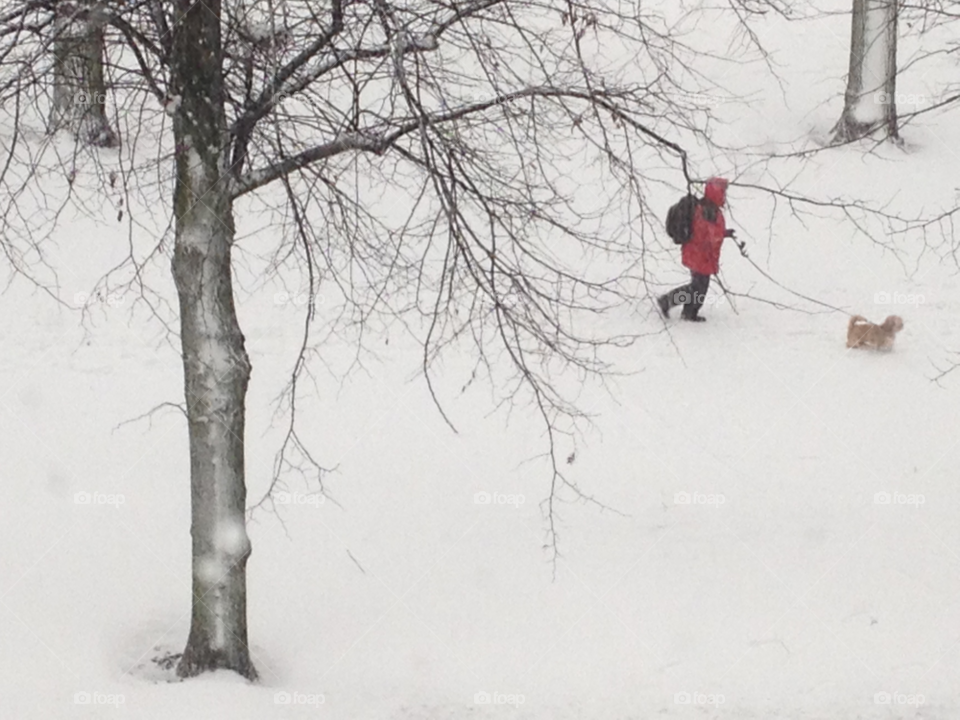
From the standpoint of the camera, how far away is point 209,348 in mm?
6164

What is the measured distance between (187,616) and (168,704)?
145cm

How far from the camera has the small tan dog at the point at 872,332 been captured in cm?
1127

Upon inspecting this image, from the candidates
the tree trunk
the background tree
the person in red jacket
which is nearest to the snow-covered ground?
the person in red jacket

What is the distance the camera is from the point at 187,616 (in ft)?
24.9

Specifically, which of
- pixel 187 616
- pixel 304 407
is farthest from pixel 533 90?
pixel 304 407

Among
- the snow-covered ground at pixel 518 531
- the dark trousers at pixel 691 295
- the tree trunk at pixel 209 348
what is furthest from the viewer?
the dark trousers at pixel 691 295

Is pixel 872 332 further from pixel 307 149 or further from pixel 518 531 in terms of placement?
pixel 307 149

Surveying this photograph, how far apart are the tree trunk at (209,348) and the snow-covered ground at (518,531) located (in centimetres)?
35

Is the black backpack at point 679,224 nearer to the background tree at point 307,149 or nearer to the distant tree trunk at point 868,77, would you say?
the distant tree trunk at point 868,77

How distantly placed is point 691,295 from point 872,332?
1713mm

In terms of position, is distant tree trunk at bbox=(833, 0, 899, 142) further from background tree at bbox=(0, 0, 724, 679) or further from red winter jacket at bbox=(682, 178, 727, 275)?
background tree at bbox=(0, 0, 724, 679)

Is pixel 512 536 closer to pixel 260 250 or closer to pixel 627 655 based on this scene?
pixel 627 655

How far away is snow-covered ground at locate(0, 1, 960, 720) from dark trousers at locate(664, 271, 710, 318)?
0.18 metres

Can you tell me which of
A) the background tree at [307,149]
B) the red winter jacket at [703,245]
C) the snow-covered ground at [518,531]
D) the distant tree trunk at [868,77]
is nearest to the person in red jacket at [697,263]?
the red winter jacket at [703,245]
